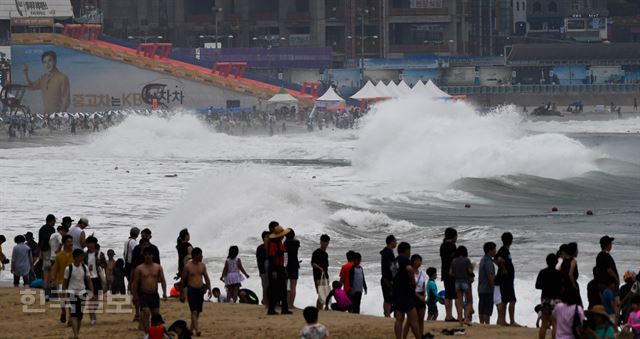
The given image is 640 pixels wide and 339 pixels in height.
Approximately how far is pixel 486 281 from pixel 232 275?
3988 millimetres

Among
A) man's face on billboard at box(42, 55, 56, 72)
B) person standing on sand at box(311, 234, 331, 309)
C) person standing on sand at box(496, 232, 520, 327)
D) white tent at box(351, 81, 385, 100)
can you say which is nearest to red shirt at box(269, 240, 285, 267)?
person standing on sand at box(311, 234, 331, 309)

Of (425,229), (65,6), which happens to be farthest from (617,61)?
(425,229)

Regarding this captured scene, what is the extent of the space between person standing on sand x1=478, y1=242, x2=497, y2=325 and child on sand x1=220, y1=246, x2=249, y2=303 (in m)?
3.50

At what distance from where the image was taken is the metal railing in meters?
112

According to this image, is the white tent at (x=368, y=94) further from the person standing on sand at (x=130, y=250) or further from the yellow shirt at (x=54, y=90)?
the person standing on sand at (x=130, y=250)

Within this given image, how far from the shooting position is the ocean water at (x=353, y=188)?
30625 mm

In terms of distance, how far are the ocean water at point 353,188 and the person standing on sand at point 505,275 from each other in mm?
2801

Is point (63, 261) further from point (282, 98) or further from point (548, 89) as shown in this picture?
point (548, 89)

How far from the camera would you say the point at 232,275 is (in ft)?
66.9

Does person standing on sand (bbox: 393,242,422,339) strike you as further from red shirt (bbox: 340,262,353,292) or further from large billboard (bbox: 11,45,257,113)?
large billboard (bbox: 11,45,257,113)

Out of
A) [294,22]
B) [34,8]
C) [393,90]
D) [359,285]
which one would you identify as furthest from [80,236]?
[294,22]

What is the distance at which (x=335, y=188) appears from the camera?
155ft

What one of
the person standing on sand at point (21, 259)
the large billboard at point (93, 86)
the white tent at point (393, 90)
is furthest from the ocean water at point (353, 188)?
the large billboard at point (93, 86)

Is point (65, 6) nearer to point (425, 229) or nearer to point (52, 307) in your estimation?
point (425, 229)
